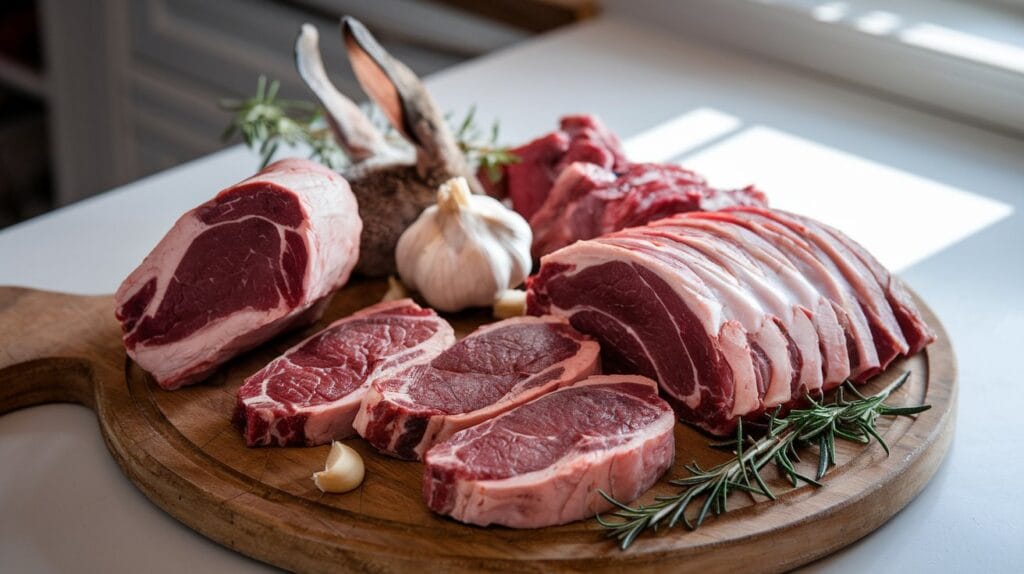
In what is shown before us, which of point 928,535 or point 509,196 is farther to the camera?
point 509,196

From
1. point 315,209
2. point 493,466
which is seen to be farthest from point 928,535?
point 315,209

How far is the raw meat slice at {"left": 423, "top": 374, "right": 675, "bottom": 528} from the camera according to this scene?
1878 mm

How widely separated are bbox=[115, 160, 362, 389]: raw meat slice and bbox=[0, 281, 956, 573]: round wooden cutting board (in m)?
0.08

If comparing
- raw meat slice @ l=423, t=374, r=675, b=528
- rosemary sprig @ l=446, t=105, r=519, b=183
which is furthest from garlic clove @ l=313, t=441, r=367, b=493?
rosemary sprig @ l=446, t=105, r=519, b=183

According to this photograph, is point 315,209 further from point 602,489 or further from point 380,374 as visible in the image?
point 602,489

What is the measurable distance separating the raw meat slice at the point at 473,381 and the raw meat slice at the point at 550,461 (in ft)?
0.24

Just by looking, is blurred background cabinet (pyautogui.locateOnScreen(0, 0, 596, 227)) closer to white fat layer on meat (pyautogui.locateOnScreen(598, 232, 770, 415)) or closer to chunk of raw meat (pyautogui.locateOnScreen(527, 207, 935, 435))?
chunk of raw meat (pyautogui.locateOnScreen(527, 207, 935, 435))

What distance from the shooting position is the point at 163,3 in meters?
5.30

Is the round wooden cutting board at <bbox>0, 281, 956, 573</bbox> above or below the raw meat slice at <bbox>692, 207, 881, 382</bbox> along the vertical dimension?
below

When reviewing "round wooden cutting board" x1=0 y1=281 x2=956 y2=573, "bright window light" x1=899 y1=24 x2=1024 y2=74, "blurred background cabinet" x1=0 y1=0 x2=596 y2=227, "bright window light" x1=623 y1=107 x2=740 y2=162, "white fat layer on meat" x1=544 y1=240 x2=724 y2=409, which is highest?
"bright window light" x1=899 y1=24 x2=1024 y2=74

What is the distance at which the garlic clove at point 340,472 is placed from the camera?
197 centimetres

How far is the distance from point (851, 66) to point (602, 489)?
2319 millimetres

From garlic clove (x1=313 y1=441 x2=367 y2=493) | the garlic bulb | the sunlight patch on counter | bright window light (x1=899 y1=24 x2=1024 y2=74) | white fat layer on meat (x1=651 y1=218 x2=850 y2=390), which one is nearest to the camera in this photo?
garlic clove (x1=313 y1=441 x2=367 y2=493)

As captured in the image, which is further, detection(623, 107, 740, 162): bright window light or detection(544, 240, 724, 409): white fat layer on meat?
detection(623, 107, 740, 162): bright window light
